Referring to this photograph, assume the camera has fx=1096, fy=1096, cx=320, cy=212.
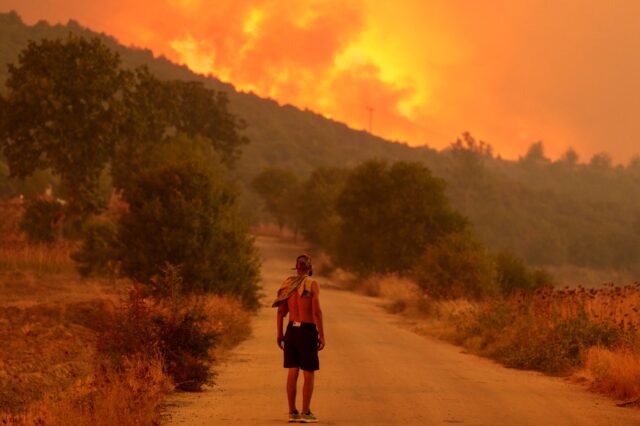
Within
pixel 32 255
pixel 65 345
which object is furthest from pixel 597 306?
pixel 32 255

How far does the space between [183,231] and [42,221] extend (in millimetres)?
17966

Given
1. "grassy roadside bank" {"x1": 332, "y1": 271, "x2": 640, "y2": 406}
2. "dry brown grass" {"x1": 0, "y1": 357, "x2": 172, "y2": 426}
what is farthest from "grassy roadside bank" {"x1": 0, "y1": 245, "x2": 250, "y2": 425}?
"grassy roadside bank" {"x1": 332, "y1": 271, "x2": 640, "y2": 406}

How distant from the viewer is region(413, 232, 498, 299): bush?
38.8 metres

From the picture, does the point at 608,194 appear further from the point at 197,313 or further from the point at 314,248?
the point at 197,313

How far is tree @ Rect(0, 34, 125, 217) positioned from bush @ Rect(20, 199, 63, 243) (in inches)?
25.5

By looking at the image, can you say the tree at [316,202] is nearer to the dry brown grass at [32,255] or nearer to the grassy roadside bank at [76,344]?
the dry brown grass at [32,255]

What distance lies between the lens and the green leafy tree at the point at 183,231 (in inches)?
1241

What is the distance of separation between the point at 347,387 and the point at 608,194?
183 metres

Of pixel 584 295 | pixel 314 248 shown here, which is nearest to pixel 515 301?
pixel 584 295

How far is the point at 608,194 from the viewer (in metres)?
193

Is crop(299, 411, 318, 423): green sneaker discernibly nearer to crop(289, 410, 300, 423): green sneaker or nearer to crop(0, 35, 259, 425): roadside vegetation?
crop(289, 410, 300, 423): green sneaker

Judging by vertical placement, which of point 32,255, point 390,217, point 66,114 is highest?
point 66,114

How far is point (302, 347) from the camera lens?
13.1m

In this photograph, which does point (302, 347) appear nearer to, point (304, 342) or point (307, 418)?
point (304, 342)
